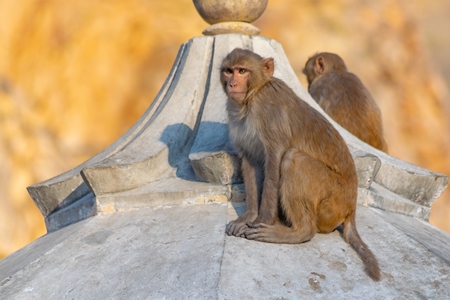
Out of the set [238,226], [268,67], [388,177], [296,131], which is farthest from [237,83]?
[388,177]

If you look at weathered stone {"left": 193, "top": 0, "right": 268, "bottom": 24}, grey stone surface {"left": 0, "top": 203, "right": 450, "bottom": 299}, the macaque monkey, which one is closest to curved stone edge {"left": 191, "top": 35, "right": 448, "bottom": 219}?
weathered stone {"left": 193, "top": 0, "right": 268, "bottom": 24}

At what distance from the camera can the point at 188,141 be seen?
5504 millimetres

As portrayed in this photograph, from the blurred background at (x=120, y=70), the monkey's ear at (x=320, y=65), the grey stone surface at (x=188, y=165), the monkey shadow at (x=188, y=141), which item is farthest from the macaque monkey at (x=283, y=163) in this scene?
the blurred background at (x=120, y=70)

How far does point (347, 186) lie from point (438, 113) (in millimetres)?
15491

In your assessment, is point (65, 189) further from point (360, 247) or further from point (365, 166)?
point (360, 247)

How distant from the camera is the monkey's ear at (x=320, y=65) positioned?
26.5 feet

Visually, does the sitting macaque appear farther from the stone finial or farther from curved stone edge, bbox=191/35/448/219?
the stone finial

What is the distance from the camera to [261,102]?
4703mm

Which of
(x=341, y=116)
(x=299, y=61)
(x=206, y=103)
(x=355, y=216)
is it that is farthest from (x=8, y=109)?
(x=355, y=216)

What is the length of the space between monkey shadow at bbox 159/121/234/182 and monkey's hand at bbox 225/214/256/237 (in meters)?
0.60

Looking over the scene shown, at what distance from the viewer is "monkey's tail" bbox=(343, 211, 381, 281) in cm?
436

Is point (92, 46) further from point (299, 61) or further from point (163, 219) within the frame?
point (163, 219)

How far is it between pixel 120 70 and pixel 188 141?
11.9 metres

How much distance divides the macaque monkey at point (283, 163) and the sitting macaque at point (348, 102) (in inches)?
101
